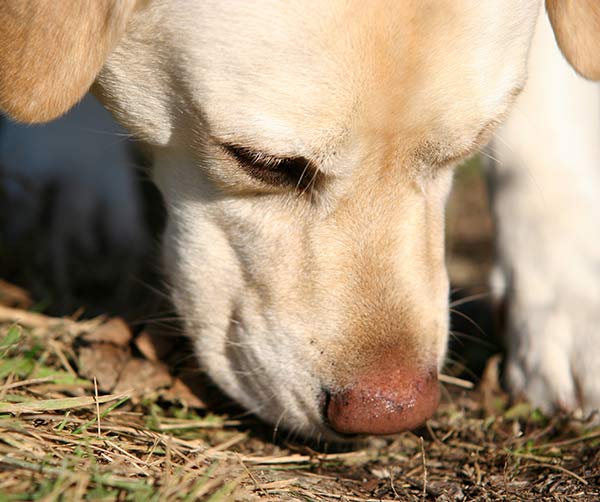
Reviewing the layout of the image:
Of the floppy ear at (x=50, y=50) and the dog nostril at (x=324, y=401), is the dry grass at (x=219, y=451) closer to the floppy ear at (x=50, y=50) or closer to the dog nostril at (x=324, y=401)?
the dog nostril at (x=324, y=401)

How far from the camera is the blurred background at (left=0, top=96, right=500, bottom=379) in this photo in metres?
2.91

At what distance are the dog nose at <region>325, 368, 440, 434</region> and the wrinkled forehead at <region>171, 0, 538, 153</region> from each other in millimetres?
554

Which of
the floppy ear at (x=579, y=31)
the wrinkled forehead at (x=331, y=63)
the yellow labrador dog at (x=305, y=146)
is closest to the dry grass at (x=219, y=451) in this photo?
the yellow labrador dog at (x=305, y=146)

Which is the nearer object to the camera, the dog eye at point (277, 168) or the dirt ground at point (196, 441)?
the dirt ground at point (196, 441)

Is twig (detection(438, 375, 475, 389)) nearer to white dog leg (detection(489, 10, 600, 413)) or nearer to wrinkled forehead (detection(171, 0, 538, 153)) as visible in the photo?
white dog leg (detection(489, 10, 600, 413))

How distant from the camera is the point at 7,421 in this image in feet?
5.75

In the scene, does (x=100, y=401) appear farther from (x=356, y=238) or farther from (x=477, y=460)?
(x=477, y=460)

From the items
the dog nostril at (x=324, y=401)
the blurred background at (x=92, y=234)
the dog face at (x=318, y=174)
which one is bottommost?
the blurred background at (x=92, y=234)

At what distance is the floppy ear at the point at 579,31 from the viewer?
233 cm

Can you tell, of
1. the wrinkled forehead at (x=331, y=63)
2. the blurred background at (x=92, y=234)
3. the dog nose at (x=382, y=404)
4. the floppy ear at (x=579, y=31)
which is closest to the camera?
the wrinkled forehead at (x=331, y=63)

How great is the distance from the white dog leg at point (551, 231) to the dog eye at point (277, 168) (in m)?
0.91

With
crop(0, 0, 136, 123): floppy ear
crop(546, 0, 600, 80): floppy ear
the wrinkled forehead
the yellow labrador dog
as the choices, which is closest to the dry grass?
the yellow labrador dog

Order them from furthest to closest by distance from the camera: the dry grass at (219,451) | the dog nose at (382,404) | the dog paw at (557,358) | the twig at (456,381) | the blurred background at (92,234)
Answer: the blurred background at (92,234) < the twig at (456,381) < the dog paw at (557,358) < the dog nose at (382,404) < the dry grass at (219,451)

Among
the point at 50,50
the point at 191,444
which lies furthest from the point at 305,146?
the point at 191,444
